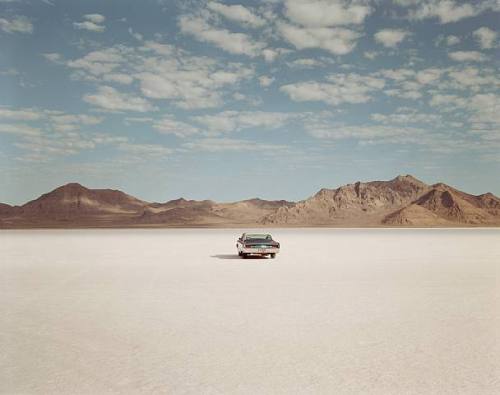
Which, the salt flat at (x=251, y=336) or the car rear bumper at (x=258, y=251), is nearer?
the salt flat at (x=251, y=336)

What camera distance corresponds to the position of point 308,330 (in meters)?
9.41

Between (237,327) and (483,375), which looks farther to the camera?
(237,327)

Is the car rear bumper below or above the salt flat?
above

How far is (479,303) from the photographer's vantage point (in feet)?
40.6

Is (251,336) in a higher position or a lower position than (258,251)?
lower

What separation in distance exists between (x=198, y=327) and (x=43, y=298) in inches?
215

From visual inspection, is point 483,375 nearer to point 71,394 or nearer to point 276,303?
point 71,394

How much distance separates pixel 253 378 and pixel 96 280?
472 inches

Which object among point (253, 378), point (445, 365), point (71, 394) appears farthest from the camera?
point (445, 365)

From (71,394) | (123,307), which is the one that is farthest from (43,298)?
(71,394)

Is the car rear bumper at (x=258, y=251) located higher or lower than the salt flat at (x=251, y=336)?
higher

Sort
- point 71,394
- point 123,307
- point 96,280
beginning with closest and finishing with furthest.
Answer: point 71,394
point 123,307
point 96,280

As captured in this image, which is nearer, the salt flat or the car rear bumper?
the salt flat

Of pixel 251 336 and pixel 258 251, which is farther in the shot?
pixel 258 251
